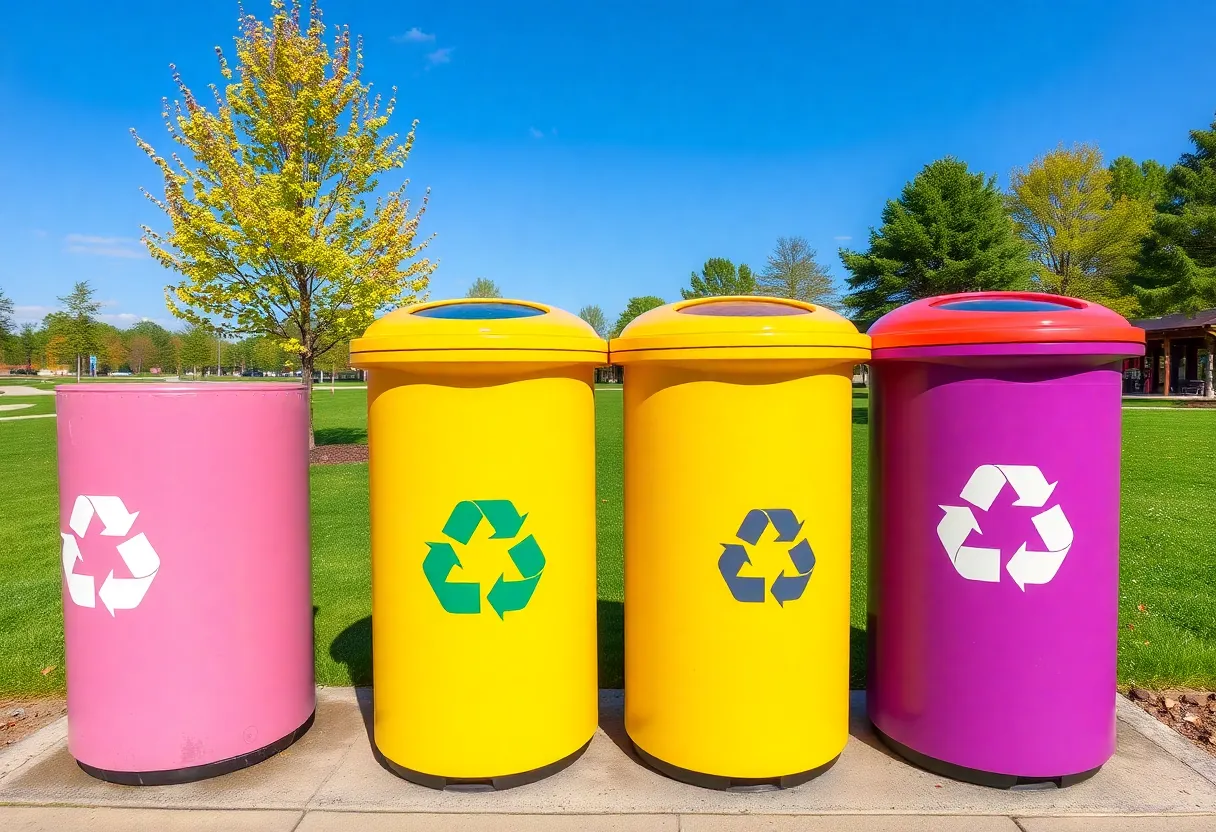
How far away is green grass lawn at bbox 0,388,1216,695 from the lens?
12.2ft

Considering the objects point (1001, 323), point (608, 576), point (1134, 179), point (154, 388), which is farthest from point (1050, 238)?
point (154, 388)

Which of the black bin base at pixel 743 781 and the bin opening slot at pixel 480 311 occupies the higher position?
the bin opening slot at pixel 480 311

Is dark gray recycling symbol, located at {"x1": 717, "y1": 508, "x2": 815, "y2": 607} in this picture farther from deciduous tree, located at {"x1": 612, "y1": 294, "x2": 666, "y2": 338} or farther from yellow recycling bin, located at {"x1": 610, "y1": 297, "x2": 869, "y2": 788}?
deciduous tree, located at {"x1": 612, "y1": 294, "x2": 666, "y2": 338}

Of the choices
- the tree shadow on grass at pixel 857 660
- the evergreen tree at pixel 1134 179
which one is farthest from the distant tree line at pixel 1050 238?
the tree shadow on grass at pixel 857 660

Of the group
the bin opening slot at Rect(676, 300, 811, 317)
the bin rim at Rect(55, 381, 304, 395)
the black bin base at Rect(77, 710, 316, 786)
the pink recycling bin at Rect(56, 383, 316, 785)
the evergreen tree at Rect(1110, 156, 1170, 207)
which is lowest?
the black bin base at Rect(77, 710, 316, 786)

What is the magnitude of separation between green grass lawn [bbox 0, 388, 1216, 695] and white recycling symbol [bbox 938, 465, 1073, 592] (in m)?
1.38

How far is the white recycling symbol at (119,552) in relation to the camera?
257 cm

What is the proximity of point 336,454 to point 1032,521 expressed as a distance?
12.0 m

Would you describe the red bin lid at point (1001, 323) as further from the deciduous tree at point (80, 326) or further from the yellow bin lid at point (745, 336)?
the deciduous tree at point (80, 326)

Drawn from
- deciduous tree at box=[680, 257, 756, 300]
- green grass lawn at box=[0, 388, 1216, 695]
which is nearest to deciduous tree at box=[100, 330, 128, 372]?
deciduous tree at box=[680, 257, 756, 300]

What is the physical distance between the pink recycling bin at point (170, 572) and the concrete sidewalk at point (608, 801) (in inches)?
6.3

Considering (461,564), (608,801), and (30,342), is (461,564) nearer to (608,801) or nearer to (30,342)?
(608,801)

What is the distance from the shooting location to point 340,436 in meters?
17.0

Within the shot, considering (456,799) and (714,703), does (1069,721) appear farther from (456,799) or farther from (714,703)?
(456,799)
